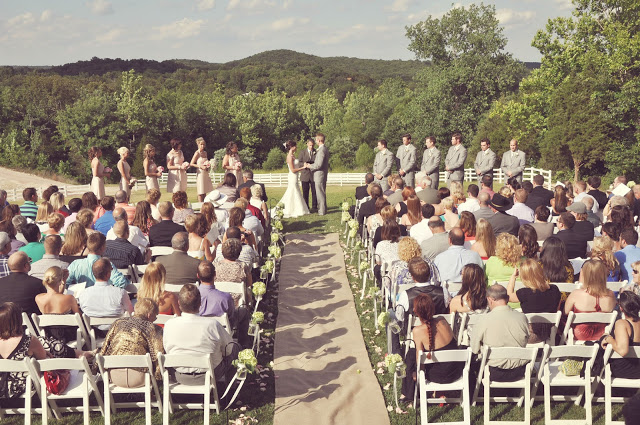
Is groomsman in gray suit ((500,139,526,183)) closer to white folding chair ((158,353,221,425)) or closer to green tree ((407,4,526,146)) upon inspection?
white folding chair ((158,353,221,425))

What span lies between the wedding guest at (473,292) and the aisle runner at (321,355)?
1.35 m

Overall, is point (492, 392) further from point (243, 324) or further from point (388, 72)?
point (388, 72)

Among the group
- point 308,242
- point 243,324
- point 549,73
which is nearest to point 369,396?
point 243,324

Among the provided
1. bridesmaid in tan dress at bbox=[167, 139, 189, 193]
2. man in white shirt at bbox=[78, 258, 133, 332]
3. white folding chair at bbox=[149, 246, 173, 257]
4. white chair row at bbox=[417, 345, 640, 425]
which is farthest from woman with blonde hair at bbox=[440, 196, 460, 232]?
bridesmaid in tan dress at bbox=[167, 139, 189, 193]

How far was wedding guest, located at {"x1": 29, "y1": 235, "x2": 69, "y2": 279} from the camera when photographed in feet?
24.7

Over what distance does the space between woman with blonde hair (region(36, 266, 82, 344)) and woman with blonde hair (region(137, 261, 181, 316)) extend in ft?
2.50

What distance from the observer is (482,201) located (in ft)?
33.8

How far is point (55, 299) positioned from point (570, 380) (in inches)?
217

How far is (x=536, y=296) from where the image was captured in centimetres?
648

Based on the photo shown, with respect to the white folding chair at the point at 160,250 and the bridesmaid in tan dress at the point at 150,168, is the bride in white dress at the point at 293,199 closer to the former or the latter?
the bridesmaid in tan dress at the point at 150,168

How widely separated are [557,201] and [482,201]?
1744 mm

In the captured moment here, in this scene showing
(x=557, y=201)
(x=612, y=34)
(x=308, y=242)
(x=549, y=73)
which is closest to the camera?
(x=557, y=201)

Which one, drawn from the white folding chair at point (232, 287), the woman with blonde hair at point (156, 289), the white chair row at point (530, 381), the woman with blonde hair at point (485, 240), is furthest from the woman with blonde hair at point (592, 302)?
the woman with blonde hair at point (156, 289)

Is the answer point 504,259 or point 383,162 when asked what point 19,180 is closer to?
point 383,162
